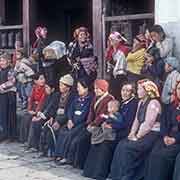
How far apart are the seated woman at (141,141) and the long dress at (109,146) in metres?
0.21

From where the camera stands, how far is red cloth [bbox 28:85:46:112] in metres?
9.46

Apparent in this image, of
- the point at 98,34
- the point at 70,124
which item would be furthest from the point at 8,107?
the point at 70,124

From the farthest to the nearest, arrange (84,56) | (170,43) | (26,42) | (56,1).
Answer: (56,1)
(26,42)
(84,56)
(170,43)

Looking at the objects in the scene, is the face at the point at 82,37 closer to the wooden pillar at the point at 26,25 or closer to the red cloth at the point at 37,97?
the red cloth at the point at 37,97

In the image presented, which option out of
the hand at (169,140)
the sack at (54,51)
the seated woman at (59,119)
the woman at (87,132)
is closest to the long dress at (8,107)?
the sack at (54,51)

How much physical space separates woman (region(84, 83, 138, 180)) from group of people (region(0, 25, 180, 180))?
0.01 metres

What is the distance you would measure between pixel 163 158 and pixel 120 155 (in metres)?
0.70

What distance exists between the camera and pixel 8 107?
33.9ft

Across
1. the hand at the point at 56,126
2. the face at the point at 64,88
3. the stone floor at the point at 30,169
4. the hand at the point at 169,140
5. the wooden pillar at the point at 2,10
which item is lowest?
the stone floor at the point at 30,169

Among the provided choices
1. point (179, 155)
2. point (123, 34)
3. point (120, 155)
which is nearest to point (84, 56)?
point (123, 34)

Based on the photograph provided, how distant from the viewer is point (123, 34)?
9469 millimetres

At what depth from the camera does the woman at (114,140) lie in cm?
764

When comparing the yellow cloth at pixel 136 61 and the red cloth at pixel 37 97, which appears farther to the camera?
the red cloth at pixel 37 97

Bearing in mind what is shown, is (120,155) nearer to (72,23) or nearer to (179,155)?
(179,155)
